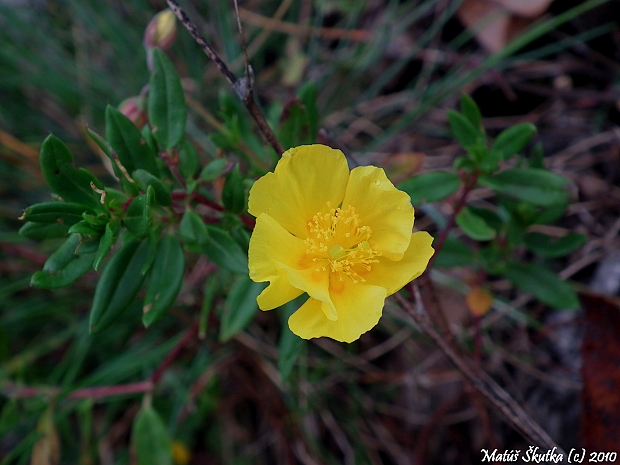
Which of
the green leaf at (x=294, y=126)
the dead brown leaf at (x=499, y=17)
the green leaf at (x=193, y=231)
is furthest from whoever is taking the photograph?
the dead brown leaf at (x=499, y=17)

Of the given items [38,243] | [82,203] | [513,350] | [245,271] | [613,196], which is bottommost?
[513,350]

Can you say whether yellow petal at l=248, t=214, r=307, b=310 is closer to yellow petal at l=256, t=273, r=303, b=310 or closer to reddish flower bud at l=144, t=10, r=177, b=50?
yellow petal at l=256, t=273, r=303, b=310

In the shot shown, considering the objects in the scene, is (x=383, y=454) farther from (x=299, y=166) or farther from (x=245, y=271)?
(x=299, y=166)

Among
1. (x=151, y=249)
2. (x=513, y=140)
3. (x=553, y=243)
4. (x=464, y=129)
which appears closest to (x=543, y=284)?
(x=553, y=243)

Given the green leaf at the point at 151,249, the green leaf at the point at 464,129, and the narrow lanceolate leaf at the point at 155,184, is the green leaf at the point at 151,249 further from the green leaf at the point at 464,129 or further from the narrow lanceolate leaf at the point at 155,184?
the green leaf at the point at 464,129

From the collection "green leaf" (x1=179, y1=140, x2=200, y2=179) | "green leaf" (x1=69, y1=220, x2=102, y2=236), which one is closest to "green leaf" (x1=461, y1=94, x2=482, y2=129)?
"green leaf" (x1=179, y1=140, x2=200, y2=179)

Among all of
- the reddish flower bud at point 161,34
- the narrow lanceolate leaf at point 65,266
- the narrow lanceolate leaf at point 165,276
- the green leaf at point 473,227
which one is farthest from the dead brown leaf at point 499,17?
the narrow lanceolate leaf at point 65,266

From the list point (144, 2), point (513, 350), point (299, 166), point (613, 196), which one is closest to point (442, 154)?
point (613, 196)
